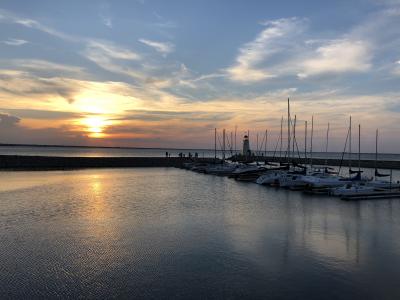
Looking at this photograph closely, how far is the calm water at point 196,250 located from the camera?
468 inches

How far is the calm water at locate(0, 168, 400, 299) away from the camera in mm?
11875

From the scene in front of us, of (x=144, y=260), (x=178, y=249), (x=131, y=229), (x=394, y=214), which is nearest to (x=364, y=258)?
(x=178, y=249)

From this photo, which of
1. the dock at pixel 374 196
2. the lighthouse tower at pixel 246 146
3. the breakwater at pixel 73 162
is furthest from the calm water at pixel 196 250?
the lighthouse tower at pixel 246 146

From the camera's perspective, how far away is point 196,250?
1602 centimetres

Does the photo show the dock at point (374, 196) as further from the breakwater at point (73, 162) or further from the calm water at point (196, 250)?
the breakwater at point (73, 162)

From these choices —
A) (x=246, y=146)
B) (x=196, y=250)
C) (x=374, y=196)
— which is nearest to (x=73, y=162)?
(x=246, y=146)

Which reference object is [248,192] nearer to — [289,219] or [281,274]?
[289,219]

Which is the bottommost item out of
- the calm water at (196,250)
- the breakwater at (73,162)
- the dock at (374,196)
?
the calm water at (196,250)

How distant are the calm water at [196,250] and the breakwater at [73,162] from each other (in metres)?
42.9

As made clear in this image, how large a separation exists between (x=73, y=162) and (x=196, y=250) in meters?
64.6

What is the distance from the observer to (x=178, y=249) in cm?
1616

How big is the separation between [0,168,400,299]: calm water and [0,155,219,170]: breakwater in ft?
141

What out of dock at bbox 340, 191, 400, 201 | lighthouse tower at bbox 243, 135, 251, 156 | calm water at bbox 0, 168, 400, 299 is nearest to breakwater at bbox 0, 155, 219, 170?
lighthouse tower at bbox 243, 135, 251, 156

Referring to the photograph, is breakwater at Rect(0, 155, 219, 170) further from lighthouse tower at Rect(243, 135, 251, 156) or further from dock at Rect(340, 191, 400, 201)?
dock at Rect(340, 191, 400, 201)
